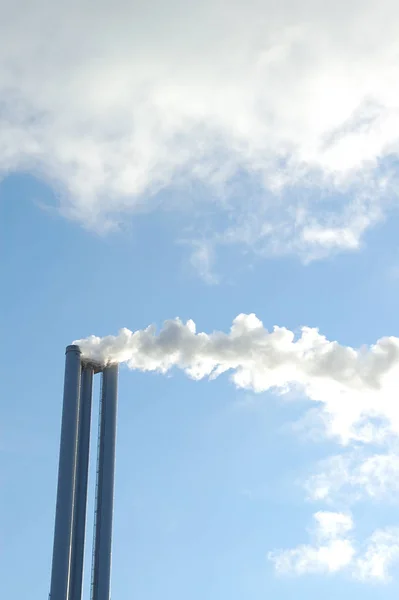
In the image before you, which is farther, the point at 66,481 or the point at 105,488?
the point at 105,488

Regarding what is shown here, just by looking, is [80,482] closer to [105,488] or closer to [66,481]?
[105,488]

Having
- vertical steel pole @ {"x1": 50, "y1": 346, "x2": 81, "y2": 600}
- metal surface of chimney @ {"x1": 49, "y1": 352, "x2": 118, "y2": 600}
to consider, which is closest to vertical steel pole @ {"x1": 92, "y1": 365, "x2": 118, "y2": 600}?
metal surface of chimney @ {"x1": 49, "y1": 352, "x2": 118, "y2": 600}

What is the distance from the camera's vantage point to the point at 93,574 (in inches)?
2298

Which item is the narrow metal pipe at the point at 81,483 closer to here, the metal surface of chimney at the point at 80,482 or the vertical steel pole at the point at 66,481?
the metal surface of chimney at the point at 80,482

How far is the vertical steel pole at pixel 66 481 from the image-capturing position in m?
55.0

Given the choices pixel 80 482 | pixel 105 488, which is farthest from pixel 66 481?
pixel 105 488

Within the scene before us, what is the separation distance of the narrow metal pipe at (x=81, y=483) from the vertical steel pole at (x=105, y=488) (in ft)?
2.81

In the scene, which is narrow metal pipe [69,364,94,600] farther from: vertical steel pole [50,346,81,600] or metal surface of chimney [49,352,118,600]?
vertical steel pole [50,346,81,600]

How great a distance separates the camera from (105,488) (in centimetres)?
6038

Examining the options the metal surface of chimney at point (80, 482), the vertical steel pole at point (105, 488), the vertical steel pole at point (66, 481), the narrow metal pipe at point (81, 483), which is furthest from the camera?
the vertical steel pole at point (105, 488)

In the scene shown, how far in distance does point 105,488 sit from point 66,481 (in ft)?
11.5

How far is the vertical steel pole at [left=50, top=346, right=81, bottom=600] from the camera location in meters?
55.0

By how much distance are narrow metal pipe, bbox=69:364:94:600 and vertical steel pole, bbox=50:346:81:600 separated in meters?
1.82

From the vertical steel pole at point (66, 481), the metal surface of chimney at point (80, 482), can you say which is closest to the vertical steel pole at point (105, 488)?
the metal surface of chimney at point (80, 482)
